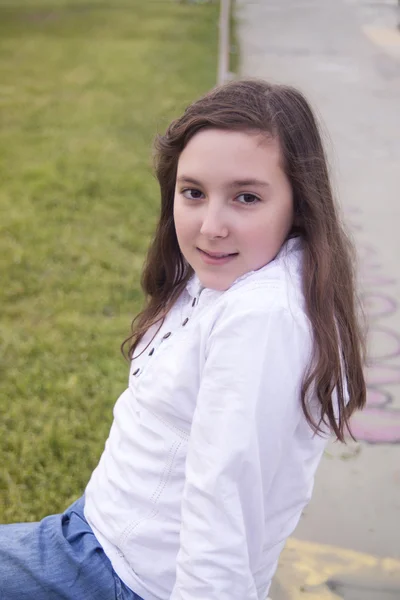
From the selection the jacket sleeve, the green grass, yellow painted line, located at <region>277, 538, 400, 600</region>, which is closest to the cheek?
the jacket sleeve

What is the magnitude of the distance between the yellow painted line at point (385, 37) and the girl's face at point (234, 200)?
9260 millimetres

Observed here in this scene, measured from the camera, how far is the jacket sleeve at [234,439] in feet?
3.92

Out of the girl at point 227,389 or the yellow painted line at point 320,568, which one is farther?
the yellow painted line at point 320,568

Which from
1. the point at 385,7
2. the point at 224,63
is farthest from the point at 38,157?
the point at 385,7

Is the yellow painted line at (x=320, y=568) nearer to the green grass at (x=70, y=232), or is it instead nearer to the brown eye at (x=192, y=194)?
the green grass at (x=70, y=232)

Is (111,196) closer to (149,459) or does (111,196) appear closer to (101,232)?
(101,232)

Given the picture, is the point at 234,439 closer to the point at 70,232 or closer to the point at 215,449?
the point at 215,449

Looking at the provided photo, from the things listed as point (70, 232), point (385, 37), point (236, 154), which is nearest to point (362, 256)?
point (70, 232)

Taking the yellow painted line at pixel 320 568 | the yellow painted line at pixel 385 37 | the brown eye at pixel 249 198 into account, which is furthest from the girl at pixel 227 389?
the yellow painted line at pixel 385 37

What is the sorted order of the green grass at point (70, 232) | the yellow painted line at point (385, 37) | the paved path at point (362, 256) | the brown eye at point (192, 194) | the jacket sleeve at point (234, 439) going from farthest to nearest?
the yellow painted line at point (385, 37) < the green grass at point (70, 232) < the paved path at point (362, 256) < the brown eye at point (192, 194) < the jacket sleeve at point (234, 439)

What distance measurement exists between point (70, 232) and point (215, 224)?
3.64 metres

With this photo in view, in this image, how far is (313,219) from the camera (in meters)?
1.41

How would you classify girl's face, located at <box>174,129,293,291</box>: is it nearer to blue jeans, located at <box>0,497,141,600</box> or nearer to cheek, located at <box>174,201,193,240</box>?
cheek, located at <box>174,201,193,240</box>

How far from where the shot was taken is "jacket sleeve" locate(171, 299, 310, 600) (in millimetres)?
1196
